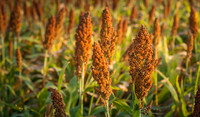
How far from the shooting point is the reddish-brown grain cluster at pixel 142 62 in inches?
78.3

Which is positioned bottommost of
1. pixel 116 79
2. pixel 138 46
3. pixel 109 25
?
pixel 116 79

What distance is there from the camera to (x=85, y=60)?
2754mm

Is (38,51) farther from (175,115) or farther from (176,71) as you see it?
(175,115)

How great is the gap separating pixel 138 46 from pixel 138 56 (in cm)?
10

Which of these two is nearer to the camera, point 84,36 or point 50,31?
point 84,36

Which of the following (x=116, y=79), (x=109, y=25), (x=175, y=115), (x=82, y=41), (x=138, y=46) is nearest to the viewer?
(x=138, y=46)

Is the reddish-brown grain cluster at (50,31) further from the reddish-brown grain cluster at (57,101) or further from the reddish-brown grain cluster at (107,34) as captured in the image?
the reddish-brown grain cluster at (57,101)

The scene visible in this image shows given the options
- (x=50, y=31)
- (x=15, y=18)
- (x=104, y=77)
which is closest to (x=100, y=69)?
(x=104, y=77)

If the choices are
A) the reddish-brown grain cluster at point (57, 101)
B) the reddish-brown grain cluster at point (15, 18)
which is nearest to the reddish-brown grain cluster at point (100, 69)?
the reddish-brown grain cluster at point (57, 101)

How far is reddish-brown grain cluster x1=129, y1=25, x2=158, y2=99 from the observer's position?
1989 mm

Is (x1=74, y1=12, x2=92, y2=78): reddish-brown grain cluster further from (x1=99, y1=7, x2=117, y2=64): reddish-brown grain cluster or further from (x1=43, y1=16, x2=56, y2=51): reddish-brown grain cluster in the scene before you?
(x1=43, y1=16, x2=56, y2=51): reddish-brown grain cluster

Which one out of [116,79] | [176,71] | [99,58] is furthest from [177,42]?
[99,58]

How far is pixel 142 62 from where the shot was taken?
2080mm

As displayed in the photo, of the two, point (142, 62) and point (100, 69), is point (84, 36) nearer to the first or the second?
point (100, 69)
